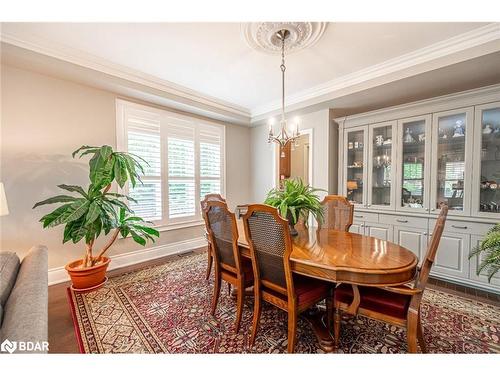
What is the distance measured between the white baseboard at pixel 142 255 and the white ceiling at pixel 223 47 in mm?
2576

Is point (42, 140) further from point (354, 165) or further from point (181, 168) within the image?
point (354, 165)

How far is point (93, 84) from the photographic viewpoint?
2.79 metres

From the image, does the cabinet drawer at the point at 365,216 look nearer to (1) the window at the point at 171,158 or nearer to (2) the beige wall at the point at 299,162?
(2) the beige wall at the point at 299,162

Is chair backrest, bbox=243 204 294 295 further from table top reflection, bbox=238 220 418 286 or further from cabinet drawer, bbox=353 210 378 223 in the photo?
cabinet drawer, bbox=353 210 378 223

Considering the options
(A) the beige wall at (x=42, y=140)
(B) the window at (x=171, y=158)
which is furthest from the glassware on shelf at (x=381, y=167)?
(A) the beige wall at (x=42, y=140)

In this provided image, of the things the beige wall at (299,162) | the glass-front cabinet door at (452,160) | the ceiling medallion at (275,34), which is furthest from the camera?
the beige wall at (299,162)

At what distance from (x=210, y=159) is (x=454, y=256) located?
3913mm

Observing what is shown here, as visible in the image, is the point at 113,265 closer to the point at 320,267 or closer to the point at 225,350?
the point at 225,350

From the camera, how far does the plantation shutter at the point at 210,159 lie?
13.6ft

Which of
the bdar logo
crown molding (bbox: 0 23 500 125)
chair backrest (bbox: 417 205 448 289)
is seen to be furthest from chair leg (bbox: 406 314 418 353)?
crown molding (bbox: 0 23 500 125)

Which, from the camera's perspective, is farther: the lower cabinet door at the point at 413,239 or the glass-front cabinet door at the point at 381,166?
the glass-front cabinet door at the point at 381,166

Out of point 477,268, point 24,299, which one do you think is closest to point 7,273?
point 24,299
